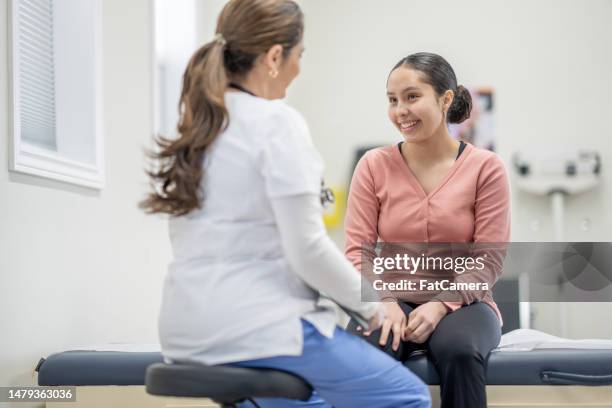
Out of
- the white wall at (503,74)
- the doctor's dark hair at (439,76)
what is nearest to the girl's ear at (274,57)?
the doctor's dark hair at (439,76)

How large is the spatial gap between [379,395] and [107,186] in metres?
1.59

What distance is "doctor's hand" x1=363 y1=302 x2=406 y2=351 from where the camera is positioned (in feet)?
5.24

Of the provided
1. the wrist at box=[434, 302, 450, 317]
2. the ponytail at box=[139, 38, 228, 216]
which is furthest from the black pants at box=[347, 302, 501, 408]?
the ponytail at box=[139, 38, 228, 216]

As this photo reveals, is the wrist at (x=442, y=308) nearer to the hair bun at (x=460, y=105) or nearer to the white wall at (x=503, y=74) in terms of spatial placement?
the hair bun at (x=460, y=105)

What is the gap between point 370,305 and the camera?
4.25 feet

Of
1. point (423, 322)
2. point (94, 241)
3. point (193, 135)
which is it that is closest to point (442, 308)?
point (423, 322)

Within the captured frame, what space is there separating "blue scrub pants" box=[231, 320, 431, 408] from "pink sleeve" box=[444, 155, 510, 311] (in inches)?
18.7

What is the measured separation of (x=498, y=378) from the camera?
5.32 feet

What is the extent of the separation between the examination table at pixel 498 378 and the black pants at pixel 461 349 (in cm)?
5

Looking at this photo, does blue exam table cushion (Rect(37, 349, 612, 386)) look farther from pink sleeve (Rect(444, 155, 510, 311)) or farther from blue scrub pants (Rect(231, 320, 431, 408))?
blue scrub pants (Rect(231, 320, 431, 408))

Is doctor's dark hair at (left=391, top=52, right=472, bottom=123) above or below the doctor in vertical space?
above

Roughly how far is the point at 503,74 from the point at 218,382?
398 centimetres

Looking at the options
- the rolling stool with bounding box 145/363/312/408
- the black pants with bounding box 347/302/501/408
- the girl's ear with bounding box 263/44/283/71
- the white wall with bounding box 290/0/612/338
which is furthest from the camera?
the white wall with bounding box 290/0/612/338

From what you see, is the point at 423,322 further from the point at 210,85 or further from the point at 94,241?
the point at 94,241
